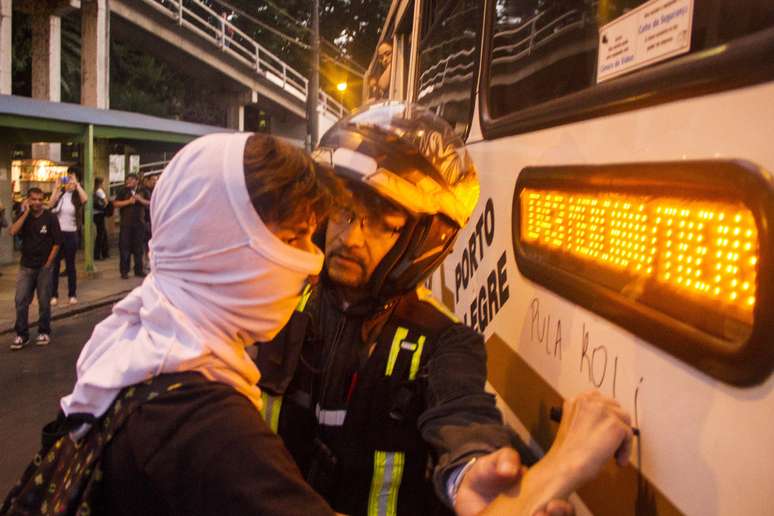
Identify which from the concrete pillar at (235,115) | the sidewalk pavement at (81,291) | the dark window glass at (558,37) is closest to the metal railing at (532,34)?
the dark window glass at (558,37)

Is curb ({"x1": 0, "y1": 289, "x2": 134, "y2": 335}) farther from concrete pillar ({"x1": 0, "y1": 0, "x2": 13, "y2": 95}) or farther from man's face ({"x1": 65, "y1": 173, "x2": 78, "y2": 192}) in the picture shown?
concrete pillar ({"x1": 0, "y1": 0, "x2": 13, "y2": 95})

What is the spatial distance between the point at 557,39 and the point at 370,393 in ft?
3.51

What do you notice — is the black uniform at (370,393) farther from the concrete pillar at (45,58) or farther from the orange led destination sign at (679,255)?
the concrete pillar at (45,58)

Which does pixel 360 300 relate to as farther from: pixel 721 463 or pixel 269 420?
pixel 721 463

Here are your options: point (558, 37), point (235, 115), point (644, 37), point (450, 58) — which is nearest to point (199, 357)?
point (644, 37)

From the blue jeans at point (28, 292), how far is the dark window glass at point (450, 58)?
17.6ft

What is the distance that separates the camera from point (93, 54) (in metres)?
17.5

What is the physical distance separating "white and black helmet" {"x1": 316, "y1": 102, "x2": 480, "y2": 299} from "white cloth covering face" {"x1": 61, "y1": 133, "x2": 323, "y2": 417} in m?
0.61

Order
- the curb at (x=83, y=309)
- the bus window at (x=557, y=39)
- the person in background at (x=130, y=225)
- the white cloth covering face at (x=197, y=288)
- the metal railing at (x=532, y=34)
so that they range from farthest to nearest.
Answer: the person in background at (x=130, y=225)
the curb at (x=83, y=309)
the metal railing at (x=532, y=34)
the white cloth covering face at (x=197, y=288)
the bus window at (x=557, y=39)

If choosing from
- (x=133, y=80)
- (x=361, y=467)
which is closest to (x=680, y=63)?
(x=361, y=467)

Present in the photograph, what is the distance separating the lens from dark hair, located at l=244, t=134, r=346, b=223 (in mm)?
1321

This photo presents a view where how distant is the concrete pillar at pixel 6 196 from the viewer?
12625 mm

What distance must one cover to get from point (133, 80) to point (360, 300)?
115 ft

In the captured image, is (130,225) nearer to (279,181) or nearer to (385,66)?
(385,66)
